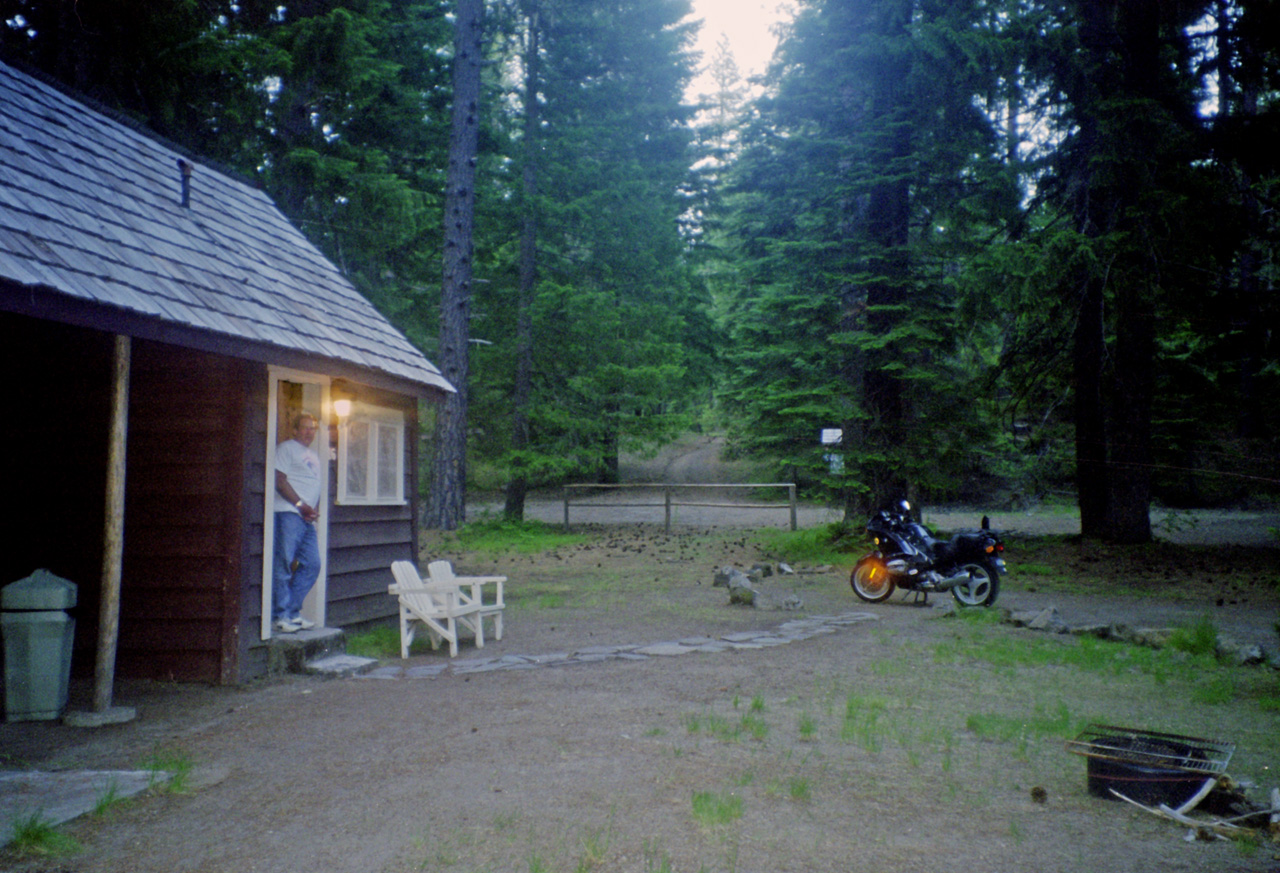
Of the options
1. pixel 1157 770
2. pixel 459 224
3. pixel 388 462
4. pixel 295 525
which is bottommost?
pixel 1157 770

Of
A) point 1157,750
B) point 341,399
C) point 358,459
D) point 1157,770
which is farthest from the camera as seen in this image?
point 358,459

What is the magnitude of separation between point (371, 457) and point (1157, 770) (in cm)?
753

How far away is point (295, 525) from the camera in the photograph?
7.28 metres

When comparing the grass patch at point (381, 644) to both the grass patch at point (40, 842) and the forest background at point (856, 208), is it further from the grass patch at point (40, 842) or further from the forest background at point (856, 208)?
the forest background at point (856, 208)

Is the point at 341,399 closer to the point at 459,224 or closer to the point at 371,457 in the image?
the point at 371,457

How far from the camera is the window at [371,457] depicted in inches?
336

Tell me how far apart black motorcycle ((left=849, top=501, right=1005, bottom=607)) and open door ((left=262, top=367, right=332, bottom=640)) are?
675cm

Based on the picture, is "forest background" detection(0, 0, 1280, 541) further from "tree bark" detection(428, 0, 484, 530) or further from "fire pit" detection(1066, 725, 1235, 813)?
"fire pit" detection(1066, 725, 1235, 813)

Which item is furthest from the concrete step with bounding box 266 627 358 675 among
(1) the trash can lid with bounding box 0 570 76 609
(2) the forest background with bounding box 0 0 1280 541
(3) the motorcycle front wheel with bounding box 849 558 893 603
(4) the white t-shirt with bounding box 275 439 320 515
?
(2) the forest background with bounding box 0 0 1280 541

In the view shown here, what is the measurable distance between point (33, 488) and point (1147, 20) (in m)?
16.7

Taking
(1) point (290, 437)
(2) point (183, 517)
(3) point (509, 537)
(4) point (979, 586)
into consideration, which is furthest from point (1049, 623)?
(3) point (509, 537)

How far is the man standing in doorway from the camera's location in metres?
7.18

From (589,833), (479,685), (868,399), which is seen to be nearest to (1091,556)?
(868,399)

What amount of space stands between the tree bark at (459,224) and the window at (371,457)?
7198mm
